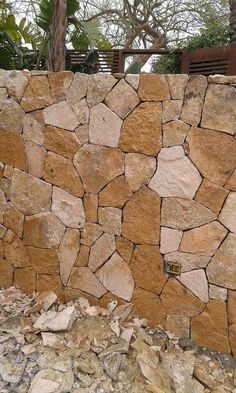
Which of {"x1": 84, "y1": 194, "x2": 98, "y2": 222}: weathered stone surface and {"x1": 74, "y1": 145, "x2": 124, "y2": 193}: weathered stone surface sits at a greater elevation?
{"x1": 74, "y1": 145, "x2": 124, "y2": 193}: weathered stone surface

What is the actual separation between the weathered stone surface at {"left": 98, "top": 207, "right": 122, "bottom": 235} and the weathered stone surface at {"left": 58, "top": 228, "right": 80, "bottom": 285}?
10.5 inches

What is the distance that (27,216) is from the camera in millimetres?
3066

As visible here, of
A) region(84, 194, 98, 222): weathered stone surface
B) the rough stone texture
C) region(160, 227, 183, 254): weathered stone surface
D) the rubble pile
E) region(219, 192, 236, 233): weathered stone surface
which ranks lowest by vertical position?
the rubble pile

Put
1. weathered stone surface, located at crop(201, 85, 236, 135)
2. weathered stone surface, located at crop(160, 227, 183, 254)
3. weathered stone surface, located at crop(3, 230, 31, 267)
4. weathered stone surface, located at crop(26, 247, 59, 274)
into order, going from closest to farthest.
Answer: weathered stone surface, located at crop(201, 85, 236, 135) → weathered stone surface, located at crop(160, 227, 183, 254) → weathered stone surface, located at crop(26, 247, 59, 274) → weathered stone surface, located at crop(3, 230, 31, 267)

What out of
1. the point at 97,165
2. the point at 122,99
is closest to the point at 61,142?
the point at 97,165

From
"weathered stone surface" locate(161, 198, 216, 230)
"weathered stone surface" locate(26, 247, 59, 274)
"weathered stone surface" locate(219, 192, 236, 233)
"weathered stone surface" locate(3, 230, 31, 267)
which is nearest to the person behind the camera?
"weathered stone surface" locate(219, 192, 236, 233)

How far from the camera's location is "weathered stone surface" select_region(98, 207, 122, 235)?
Answer: 9.00 ft

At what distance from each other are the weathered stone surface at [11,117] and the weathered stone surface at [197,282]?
1.87m

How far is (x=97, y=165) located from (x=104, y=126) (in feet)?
1.04

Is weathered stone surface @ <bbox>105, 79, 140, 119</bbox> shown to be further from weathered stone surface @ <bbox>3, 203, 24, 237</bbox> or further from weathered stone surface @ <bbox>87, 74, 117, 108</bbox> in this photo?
weathered stone surface @ <bbox>3, 203, 24, 237</bbox>

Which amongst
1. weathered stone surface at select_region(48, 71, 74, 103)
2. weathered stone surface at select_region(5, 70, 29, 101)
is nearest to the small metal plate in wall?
weathered stone surface at select_region(48, 71, 74, 103)

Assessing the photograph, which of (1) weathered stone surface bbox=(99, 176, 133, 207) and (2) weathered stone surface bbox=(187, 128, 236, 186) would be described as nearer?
(2) weathered stone surface bbox=(187, 128, 236, 186)

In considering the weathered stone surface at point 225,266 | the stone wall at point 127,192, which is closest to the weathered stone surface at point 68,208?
the stone wall at point 127,192

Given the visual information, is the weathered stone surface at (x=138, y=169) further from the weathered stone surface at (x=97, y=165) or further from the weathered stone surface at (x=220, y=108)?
the weathered stone surface at (x=220, y=108)
